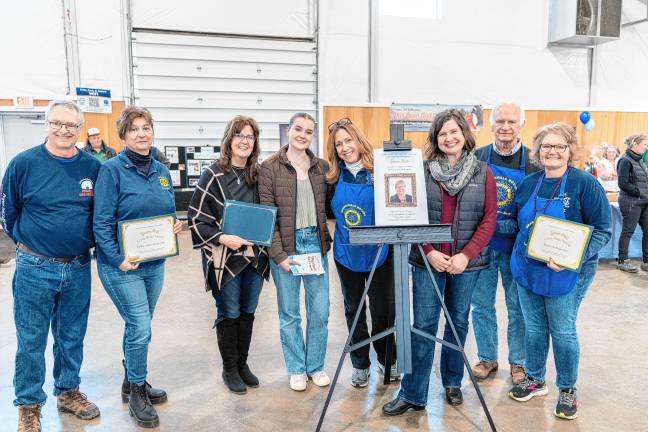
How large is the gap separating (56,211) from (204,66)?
7144 mm

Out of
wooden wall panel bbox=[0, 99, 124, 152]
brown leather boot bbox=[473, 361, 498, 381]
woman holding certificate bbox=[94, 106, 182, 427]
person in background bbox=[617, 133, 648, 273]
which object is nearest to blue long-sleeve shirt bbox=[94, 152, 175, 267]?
woman holding certificate bbox=[94, 106, 182, 427]

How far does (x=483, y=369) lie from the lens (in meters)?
3.03

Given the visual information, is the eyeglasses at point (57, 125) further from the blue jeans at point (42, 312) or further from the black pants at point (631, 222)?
the black pants at point (631, 222)

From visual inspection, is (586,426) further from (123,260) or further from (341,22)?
(341,22)

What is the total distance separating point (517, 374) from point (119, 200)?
247 cm

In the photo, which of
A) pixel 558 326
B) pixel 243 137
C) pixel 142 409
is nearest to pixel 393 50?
pixel 243 137

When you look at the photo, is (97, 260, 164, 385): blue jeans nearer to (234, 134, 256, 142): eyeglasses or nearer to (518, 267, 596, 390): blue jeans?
(234, 134, 256, 142): eyeglasses

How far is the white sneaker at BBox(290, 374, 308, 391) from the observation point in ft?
9.41

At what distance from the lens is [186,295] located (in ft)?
15.9

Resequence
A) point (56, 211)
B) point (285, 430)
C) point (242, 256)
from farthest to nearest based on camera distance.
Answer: point (242, 256), point (285, 430), point (56, 211)

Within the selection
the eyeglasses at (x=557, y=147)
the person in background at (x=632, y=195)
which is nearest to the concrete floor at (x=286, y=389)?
the eyeglasses at (x=557, y=147)

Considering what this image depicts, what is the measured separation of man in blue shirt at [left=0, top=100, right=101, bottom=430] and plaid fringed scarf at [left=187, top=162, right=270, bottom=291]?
0.52 m

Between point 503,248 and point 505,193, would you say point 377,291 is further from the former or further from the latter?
point 505,193

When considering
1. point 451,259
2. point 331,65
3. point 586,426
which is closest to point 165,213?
point 451,259
